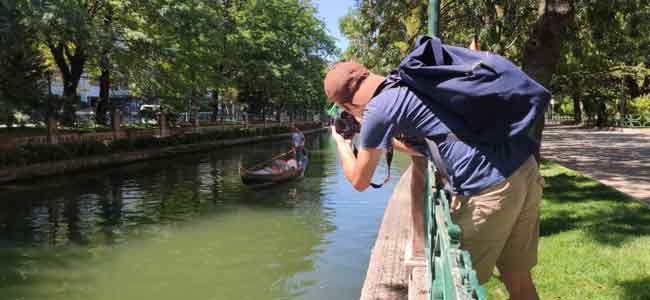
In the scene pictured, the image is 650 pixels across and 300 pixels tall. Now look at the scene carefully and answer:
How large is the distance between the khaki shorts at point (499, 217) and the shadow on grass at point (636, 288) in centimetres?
266

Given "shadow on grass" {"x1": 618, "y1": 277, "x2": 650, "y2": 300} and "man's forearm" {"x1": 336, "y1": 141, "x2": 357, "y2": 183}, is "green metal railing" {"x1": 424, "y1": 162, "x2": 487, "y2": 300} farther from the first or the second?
"shadow on grass" {"x1": 618, "y1": 277, "x2": 650, "y2": 300}

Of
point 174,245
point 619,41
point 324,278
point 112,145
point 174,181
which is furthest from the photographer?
point 112,145

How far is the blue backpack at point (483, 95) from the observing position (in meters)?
2.38

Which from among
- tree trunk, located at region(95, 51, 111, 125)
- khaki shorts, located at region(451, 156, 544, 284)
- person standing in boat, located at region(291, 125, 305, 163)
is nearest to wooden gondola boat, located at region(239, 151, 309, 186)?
person standing in boat, located at region(291, 125, 305, 163)

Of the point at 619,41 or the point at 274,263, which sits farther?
the point at 619,41

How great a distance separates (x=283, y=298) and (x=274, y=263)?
1.71 meters

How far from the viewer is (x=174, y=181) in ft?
62.7

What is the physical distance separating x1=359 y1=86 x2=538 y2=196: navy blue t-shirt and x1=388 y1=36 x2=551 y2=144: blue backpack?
0.03 metres

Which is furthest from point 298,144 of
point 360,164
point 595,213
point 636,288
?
point 360,164

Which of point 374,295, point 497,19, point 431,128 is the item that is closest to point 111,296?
point 374,295

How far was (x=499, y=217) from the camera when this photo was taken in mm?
2504

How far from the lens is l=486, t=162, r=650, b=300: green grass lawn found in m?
5.02

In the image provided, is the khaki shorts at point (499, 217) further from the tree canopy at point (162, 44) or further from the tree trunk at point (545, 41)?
the tree canopy at point (162, 44)

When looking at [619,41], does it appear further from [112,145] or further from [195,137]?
[195,137]
